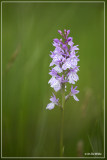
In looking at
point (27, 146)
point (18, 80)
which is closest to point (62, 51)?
point (27, 146)

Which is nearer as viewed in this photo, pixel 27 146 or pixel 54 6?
pixel 27 146

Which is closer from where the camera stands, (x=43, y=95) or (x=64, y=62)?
(x=64, y=62)

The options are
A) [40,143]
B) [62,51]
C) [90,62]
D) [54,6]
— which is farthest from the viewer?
[54,6]

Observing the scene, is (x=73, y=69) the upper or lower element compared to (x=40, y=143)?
upper

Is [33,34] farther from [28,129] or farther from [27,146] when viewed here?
[27,146]

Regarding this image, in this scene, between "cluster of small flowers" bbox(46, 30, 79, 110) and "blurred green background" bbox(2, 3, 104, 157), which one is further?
"blurred green background" bbox(2, 3, 104, 157)

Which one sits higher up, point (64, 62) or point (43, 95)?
point (64, 62)

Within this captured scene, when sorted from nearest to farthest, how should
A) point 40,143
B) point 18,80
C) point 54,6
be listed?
point 40,143 → point 18,80 → point 54,6

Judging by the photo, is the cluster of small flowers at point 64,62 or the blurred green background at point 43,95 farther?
the blurred green background at point 43,95
